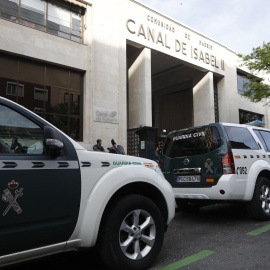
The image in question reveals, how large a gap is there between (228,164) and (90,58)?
1160cm

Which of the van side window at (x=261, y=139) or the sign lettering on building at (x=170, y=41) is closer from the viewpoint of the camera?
the van side window at (x=261, y=139)

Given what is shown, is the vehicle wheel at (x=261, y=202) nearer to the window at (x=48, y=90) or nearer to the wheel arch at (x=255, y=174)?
the wheel arch at (x=255, y=174)

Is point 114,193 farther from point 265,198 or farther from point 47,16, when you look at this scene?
point 47,16

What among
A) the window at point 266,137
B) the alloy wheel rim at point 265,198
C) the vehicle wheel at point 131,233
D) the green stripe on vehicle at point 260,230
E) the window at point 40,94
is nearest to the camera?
the vehicle wheel at point 131,233

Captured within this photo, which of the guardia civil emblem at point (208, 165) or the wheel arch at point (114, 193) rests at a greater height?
the guardia civil emblem at point (208, 165)

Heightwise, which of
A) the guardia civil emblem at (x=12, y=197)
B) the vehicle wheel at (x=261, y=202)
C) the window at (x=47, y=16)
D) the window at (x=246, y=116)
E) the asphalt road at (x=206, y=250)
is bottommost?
the asphalt road at (x=206, y=250)

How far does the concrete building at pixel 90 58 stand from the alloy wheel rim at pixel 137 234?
36.6 feet

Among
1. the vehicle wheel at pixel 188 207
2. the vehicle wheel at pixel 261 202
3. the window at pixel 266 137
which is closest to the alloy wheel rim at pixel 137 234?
the vehicle wheel at pixel 261 202

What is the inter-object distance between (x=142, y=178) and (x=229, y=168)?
7.73 ft

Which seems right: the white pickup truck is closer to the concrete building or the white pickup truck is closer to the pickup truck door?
the pickup truck door

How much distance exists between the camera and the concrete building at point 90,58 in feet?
42.6

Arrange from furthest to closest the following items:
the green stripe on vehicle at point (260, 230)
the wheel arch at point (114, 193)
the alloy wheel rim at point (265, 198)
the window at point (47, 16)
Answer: the window at point (47, 16), the alloy wheel rim at point (265, 198), the green stripe on vehicle at point (260, 230), the wheel arch at point (114, 193)

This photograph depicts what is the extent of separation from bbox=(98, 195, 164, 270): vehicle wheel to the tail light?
2127 millimetres

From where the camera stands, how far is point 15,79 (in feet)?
42.1
